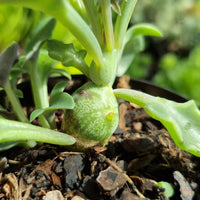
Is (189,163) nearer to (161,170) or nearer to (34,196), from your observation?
(161,170)

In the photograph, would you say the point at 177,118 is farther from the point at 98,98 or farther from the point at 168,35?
the point at 168,35

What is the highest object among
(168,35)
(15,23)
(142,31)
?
(142,31)

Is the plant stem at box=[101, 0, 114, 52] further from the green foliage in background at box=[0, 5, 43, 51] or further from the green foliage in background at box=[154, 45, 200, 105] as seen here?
the green foliage in background at box=[154, 45, 200, 105]

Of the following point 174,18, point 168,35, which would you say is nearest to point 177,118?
point 168,35

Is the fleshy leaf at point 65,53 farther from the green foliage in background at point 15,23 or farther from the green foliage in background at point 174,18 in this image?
the green foliage in background at point 174,18

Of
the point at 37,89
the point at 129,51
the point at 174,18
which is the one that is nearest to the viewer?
the point at 37,89

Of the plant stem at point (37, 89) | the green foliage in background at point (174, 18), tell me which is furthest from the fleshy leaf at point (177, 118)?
the green foliage in background at point (174, 18)
